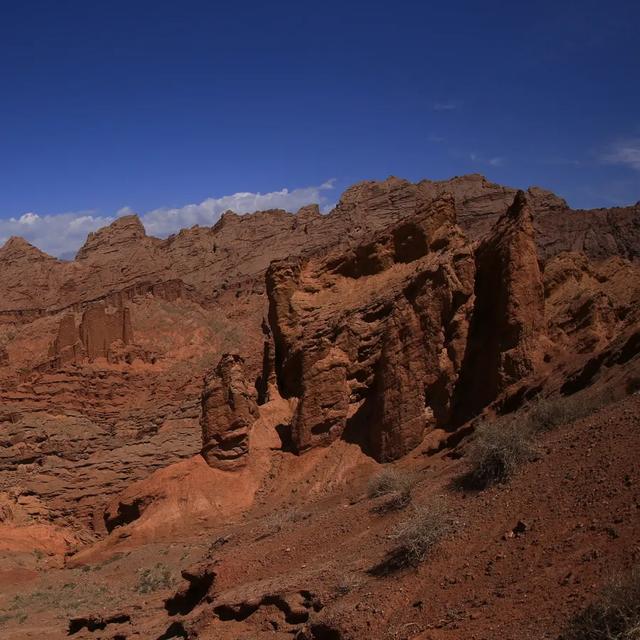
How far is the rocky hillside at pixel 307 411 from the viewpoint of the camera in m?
13.7

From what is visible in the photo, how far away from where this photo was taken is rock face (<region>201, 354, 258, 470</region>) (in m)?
27.2

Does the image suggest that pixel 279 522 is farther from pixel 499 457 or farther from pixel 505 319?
pixel 505 319

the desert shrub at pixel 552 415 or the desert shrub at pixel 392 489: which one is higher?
the desert shrub at pixel 552 415

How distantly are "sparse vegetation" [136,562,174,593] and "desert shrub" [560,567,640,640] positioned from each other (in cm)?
1393

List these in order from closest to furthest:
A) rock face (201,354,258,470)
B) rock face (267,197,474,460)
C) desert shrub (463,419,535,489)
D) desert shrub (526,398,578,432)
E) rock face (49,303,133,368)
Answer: desert shrub (463,419,535,489)
desert shrub (526,398,578,432)
rock face (267,197,474,460)
rock face (201,354,258,470)
rock face (49,303,133,368)

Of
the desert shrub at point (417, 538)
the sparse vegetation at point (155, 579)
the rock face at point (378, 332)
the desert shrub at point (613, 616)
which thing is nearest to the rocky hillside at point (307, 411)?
the rock face at point (378, 332)

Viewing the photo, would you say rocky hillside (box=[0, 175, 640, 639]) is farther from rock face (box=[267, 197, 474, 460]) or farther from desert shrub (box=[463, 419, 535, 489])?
desert shrub (box=[463, 419, 535, 489])

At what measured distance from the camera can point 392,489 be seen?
14680mm

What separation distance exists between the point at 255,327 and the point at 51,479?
1013 inches

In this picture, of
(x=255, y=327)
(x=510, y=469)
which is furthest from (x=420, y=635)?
(x=255, y=327)

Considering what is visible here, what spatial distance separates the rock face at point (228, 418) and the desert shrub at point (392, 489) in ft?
38.5

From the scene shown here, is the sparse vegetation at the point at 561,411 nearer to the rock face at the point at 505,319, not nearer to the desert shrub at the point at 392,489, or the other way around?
the desert shrub at the point at 392,489

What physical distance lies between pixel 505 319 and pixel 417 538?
12.4 m

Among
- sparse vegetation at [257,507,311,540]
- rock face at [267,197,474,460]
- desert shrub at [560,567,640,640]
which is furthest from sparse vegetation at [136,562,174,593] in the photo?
desert shrub at [560,567,640,640]
